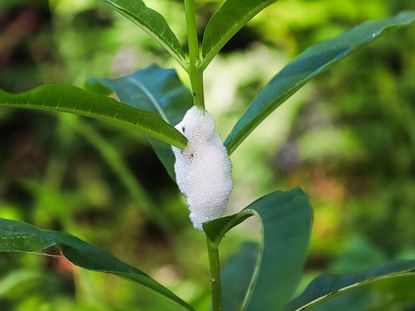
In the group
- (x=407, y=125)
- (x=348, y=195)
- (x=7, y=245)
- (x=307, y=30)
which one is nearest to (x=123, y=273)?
(x=7, y=245)

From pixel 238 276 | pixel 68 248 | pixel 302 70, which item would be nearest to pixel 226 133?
pixel 238 276

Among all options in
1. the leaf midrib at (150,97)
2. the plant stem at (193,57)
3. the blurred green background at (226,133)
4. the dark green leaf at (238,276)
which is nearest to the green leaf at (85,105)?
the plant stem at (193,57)

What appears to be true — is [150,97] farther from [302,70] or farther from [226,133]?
[226,133]

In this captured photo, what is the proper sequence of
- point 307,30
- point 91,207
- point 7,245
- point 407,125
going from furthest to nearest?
point 91,207 < point 307,30 < point 407,125 < point 7,245

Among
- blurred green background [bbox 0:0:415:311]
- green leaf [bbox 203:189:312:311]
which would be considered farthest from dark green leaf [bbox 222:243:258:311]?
blurred green background [bbox 0:0:415:311]

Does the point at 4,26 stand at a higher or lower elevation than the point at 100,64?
higher

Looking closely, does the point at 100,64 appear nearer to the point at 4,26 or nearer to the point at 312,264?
the point at 4,26
